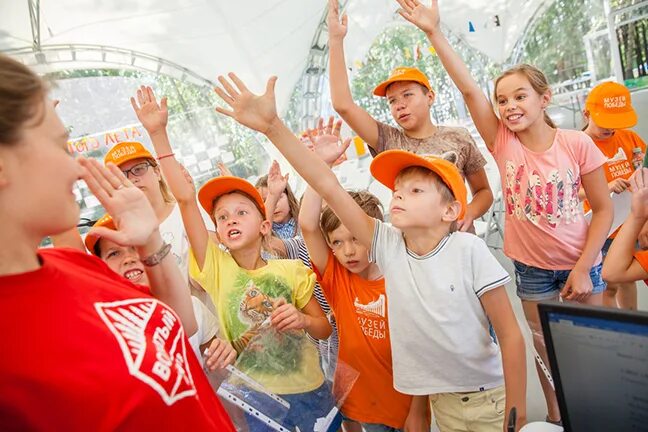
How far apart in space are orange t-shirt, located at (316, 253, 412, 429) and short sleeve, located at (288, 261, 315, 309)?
0.40ft

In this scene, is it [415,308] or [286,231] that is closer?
[415,308]

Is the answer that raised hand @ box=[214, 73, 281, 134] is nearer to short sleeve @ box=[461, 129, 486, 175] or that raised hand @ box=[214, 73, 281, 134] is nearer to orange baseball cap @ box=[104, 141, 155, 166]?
orange baseball cap @ box=[104, 141, 155, 166]

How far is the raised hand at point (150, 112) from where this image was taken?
1586mm

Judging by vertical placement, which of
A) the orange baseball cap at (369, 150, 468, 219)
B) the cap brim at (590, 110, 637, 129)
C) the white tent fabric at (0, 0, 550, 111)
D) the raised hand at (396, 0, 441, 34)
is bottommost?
the cap brim at (590, 110, 637, 129)

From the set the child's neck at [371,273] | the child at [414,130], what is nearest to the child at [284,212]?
the child at [414,130]

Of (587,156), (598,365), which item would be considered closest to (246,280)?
(598,365)

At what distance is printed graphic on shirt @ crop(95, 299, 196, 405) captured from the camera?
2.44 feet

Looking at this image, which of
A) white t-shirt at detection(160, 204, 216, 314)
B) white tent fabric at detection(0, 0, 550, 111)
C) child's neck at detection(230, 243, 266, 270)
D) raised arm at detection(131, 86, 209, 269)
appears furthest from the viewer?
white tent fabric at detection(0, 0, 550, 111)

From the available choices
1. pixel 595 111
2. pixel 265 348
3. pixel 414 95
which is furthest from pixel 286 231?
pixel 595 111

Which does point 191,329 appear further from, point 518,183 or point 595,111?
point 595,111

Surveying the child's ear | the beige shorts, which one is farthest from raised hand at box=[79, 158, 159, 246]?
the beige shorts

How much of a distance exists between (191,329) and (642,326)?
855mm

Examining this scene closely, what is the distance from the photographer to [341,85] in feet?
6.21

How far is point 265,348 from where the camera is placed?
1465 millimetres
